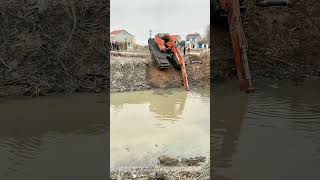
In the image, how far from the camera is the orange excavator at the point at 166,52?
14.4 meters

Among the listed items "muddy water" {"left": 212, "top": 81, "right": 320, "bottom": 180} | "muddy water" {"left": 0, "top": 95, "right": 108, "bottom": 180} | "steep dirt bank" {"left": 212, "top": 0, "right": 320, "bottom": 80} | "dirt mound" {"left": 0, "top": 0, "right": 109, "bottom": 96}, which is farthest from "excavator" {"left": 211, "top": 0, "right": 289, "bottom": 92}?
"dirt mound" {"left": 0, "top": 0, "right": 109, "bottom": 96}

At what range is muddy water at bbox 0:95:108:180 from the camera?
6332mm

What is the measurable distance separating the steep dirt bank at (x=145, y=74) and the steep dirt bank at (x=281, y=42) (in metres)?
1.25

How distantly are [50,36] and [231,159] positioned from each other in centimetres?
981

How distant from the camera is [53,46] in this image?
14.1 metres

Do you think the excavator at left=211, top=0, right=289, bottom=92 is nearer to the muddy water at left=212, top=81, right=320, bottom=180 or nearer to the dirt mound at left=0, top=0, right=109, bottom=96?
the muddy water at left=212, top=81, right=320, bottom=180

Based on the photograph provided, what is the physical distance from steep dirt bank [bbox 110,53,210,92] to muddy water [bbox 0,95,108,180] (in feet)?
7.49

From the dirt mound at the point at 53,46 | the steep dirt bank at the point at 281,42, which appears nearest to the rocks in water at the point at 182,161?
the steep dirt bank at the point at 281,42

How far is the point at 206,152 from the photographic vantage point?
720cm

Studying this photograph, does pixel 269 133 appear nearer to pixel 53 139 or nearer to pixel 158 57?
pixel 53 139

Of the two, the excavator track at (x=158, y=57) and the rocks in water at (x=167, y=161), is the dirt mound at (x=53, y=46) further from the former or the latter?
the rocks in water at (x=167, y=161)

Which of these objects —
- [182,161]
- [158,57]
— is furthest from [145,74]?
[182,161]

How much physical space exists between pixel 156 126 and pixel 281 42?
616 centimetres

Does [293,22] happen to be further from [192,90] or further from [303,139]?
[303,139]
